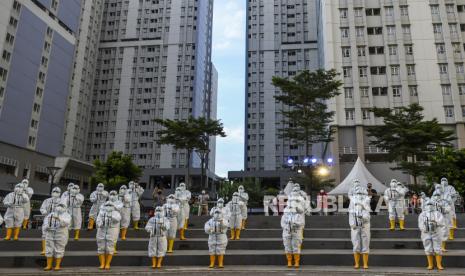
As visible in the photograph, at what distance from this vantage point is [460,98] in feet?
127

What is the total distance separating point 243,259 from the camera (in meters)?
11.7

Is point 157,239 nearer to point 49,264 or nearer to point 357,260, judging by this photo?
point 49,264

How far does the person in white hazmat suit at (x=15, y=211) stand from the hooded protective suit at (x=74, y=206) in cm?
147

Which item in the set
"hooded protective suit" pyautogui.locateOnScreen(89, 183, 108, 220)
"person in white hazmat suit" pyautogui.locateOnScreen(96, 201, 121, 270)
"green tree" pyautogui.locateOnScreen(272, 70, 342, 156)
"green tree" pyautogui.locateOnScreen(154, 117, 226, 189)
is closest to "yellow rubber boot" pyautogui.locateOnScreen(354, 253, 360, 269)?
"person in white hazmat suit" pyautogui.locateOnScreen(96, 201, 121, 270)

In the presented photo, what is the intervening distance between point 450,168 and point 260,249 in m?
17.2

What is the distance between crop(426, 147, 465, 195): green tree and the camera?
2361cm

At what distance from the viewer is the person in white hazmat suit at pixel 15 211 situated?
1329cm

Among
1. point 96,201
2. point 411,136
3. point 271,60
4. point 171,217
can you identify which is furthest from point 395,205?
point 271,60

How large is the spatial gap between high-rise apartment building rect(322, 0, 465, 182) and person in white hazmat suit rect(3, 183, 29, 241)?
30.2m

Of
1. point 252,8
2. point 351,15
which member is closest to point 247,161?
point 252,8

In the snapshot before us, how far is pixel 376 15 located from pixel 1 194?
46.8 m

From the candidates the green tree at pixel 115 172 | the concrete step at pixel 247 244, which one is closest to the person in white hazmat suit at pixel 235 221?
the concrete step at pixel 247 244

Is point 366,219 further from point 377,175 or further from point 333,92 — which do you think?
point 377,175

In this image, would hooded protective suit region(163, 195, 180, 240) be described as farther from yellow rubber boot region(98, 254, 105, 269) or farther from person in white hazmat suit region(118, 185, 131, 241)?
person in white hazmat suit region(118, 185, 131, 241)
